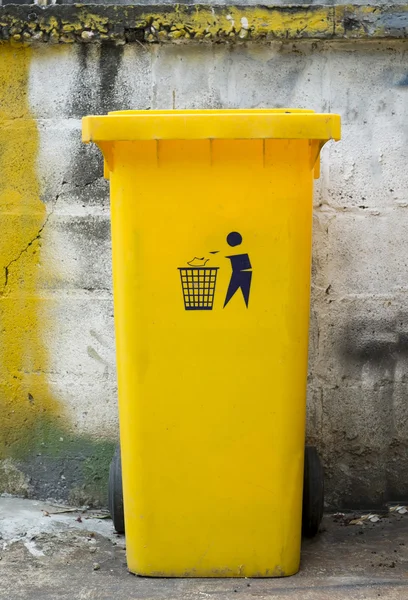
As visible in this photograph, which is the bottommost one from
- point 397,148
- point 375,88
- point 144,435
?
point 144,435

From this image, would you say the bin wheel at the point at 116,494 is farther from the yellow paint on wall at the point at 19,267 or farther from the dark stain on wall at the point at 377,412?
the dark stain on wall at the point at 377,412

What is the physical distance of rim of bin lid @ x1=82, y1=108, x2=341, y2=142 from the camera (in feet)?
9.25

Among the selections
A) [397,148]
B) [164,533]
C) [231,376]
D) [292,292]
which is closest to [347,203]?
A: [397,148]

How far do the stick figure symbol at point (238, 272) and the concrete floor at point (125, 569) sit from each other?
1.00 m

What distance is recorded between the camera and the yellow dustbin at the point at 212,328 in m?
2.89

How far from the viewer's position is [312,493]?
3.35 meters

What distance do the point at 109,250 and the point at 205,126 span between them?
998 mm

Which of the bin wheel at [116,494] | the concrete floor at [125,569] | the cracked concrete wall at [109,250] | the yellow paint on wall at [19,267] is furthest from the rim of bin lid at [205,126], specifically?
the concrete floor at [125,569]

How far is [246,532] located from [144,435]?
0.49 m

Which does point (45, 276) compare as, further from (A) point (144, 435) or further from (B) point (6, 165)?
(A) point (144, 435)

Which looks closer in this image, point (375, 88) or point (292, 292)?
point (292, 292)

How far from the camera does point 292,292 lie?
296cm

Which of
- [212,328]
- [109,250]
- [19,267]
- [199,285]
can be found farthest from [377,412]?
[19,267]

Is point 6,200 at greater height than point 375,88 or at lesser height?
lesser
